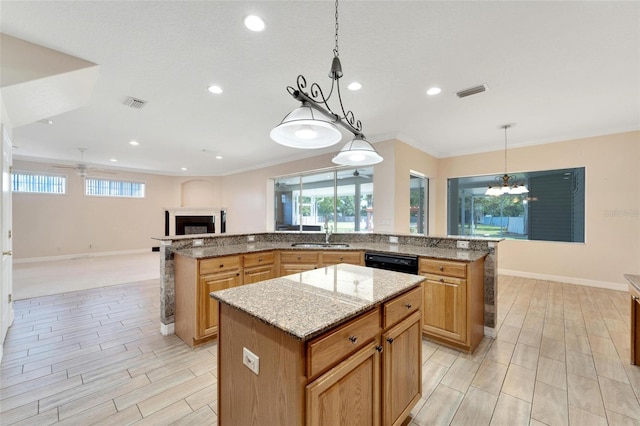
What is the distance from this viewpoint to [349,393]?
1193 millimetres

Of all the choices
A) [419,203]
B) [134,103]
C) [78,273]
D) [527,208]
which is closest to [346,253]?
[134,103]

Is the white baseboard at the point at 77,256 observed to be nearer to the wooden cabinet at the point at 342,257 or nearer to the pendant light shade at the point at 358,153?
the wooden cabinet at the point at 342,257

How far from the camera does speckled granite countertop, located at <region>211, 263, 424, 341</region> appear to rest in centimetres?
109

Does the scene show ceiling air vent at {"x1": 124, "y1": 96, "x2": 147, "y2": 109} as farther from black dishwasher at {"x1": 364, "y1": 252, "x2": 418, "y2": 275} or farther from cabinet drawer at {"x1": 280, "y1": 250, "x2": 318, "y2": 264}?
black dishwasher at {"x1": 364, "y1": 252, "x2": 418, "y2": 275}

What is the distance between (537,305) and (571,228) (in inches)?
87.0

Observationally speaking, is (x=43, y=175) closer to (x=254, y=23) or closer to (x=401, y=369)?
(x=254, y=23)

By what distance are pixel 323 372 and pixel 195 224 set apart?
9.48 meters

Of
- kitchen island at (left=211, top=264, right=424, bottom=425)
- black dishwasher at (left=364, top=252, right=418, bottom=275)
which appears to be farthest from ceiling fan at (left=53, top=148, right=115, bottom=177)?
kitchen island at (left=211, top=264, right=424, bottom=425)

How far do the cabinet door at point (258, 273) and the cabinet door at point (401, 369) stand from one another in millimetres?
1967

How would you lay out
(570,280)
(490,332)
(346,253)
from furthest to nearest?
(570,280), (346,253), (490,332)

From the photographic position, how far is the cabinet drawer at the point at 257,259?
3025mm

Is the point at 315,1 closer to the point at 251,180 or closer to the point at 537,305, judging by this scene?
the point at 537,305

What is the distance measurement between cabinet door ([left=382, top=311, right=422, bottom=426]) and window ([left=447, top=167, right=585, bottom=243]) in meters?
5.11

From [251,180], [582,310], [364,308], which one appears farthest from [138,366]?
[251,180]
